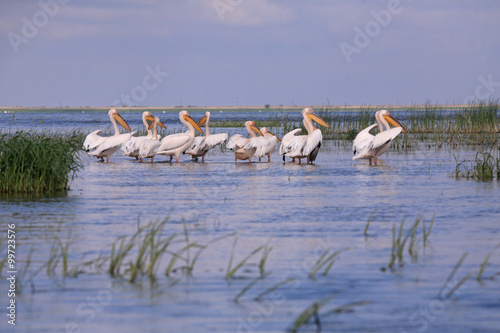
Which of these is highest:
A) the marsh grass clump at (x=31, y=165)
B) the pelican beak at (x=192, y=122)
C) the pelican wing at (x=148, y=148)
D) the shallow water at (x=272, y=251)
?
the pelican beak at (x=192, y=122)

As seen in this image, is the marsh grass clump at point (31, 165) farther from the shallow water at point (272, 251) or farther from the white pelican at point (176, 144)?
the white pelican at point (176, 144)

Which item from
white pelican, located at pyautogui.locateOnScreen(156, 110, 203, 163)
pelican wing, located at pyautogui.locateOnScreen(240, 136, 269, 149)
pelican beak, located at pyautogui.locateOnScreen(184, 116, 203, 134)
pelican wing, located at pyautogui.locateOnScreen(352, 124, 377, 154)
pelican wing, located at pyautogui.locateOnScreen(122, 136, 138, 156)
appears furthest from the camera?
pelican beak, located at pyautogui.locateOnScreen(184, 116, 203, 134)

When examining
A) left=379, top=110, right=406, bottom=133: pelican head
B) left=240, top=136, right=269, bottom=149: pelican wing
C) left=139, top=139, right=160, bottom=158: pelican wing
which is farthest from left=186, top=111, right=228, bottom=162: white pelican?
left=379, top=110, right=406, bottom=133: pelican head

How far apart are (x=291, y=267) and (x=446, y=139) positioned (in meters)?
19.1

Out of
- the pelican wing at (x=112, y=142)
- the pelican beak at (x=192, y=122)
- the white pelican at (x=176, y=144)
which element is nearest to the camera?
the white pelican at (x=176, y=144)

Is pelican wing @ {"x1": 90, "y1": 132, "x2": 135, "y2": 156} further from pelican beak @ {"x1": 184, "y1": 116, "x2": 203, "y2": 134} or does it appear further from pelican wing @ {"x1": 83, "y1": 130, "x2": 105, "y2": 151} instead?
pelican beak @ {"x1": 184, "y1": 116, "x2": 203, "y2": 134}

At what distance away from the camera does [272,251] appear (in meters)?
6.57

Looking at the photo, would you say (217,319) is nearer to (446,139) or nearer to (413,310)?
(413,310)

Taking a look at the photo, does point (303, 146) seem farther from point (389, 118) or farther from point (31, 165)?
point (31, 165)

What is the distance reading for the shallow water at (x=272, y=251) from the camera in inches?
182

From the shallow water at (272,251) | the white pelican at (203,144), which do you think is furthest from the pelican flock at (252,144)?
the shallow water at (272,251)

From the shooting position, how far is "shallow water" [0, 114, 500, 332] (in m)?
4.62

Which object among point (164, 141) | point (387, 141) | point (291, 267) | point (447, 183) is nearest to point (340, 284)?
point (291, 267)

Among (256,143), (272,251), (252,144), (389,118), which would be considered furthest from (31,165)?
(389,118)
